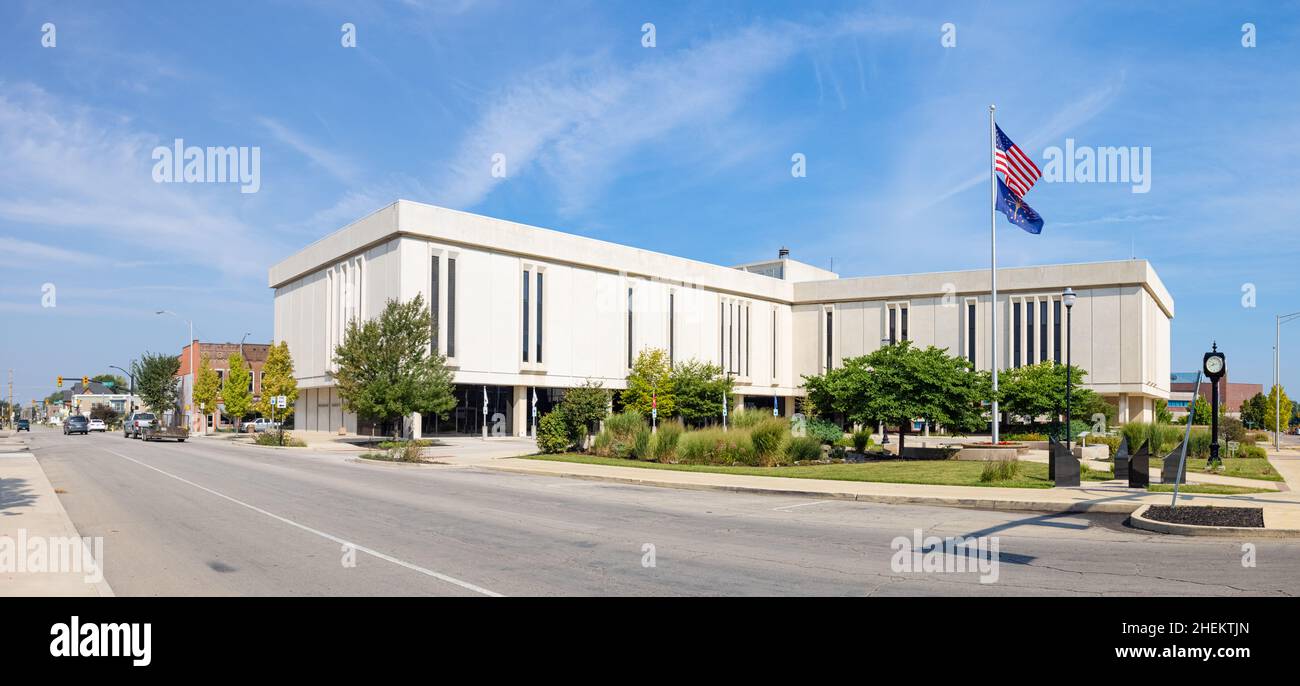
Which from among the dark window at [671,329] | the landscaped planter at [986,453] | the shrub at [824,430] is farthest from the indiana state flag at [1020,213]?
the dark window at [671,329]

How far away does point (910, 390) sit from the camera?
29.8m

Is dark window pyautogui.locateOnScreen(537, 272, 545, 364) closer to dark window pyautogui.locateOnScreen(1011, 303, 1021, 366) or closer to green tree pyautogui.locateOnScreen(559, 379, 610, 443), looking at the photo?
green tree pyautogui.locateOnScreen(559, 379, 610, 443)

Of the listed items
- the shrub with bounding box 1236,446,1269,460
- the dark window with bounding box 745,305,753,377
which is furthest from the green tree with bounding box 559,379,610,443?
the dark window with bounding box 745,305,753,377

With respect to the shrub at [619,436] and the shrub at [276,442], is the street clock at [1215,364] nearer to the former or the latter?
the shrub at [619,436]

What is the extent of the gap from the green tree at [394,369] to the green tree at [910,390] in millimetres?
20273

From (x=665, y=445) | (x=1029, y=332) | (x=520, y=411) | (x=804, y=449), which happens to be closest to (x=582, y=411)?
(x=665, y=445)

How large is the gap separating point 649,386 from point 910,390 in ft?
88.5

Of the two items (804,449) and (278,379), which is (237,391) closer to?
(278,379)

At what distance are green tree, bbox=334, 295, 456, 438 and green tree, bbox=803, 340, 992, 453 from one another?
20.3m

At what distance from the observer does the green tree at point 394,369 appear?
133ft

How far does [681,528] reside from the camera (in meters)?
13.0

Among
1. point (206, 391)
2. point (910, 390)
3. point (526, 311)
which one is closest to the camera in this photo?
point (910, 390)
